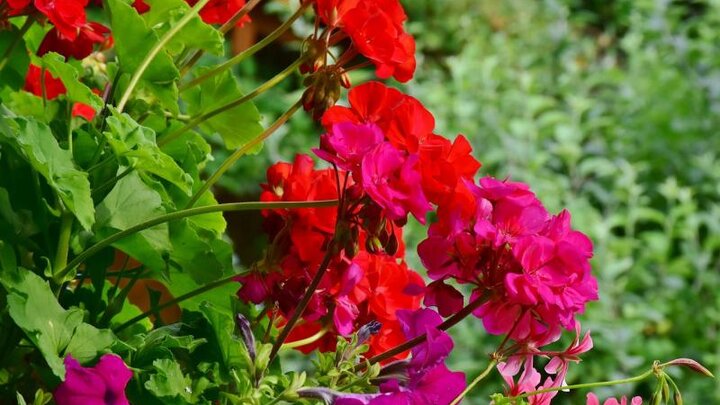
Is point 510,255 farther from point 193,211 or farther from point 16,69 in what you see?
point 16,69

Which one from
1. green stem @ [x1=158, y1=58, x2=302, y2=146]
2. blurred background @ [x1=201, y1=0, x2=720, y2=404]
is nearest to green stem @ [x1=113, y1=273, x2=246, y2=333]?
green stem @ [x1=158, y1=58, x2=302, y2=146]

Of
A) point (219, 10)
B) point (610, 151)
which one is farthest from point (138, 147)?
point (610, 151)

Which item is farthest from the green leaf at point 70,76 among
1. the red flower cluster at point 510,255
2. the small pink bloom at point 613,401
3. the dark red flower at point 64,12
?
the small pink bloom at point 613,401

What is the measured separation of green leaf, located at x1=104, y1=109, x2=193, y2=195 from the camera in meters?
0.71

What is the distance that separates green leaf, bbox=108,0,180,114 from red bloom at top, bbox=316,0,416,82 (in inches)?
4.6

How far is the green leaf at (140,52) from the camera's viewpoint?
799 millimetres

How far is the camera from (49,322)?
2.27 feet

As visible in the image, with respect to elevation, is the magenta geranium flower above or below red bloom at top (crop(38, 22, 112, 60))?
below

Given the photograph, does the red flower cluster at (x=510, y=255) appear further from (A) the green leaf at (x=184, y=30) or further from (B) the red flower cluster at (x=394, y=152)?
(A) the green leaf at (x=184, y=30)

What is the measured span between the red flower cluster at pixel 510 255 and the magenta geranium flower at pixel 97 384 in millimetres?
215

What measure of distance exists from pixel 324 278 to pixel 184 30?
0.67 ft

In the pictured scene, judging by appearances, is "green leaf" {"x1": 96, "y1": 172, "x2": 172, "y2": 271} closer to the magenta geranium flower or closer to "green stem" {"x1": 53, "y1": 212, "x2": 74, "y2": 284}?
"green stem" {"x1": 53, "y1": 212, "x2": 74, "y2": 284}

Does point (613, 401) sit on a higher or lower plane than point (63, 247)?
lower

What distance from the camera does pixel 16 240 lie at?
0.78m
